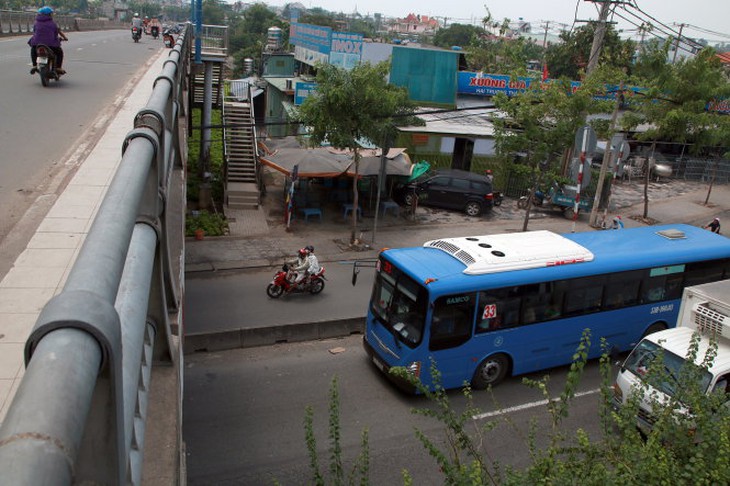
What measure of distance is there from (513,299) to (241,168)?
13010 mm

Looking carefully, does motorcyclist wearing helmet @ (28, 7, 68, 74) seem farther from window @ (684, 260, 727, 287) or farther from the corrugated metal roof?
window @ (684, 260, 727, 287)

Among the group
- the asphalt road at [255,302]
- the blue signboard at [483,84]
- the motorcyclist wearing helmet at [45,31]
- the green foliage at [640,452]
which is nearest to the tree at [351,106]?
the asphalt road at [255,302]

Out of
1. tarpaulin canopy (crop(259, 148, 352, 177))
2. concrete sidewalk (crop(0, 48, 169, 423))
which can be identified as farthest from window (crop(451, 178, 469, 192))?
concrete sidewalk (crop(0, 48, 169, 423))

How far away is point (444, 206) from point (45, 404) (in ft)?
70.8

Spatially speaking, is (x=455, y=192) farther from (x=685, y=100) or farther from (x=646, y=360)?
(x=646, y=360)

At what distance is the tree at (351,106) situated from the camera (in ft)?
53.1

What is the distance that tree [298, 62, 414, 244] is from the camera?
16.2 m

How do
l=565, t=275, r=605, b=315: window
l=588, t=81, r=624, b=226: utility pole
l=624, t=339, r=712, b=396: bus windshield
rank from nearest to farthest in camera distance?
l=624, t=339, r=712, b=396: bus windshield
l=565, t=275, r=605, b=315: window
l=588, t=81, r=624, b=226: utility pole

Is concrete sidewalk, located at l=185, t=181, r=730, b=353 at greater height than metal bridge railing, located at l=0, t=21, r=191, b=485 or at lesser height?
lesser

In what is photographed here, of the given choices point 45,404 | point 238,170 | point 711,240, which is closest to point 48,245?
point 45,404

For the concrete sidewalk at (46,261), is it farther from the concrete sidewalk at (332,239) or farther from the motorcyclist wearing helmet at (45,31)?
the motorcyclist wearing helmet at (45,31)

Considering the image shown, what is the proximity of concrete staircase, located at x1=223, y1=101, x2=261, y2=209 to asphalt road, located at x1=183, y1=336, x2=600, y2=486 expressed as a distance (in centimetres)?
858

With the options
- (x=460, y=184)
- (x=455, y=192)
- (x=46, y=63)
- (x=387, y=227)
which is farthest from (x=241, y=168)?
(x=46, y=63)

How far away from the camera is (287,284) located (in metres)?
13.8
